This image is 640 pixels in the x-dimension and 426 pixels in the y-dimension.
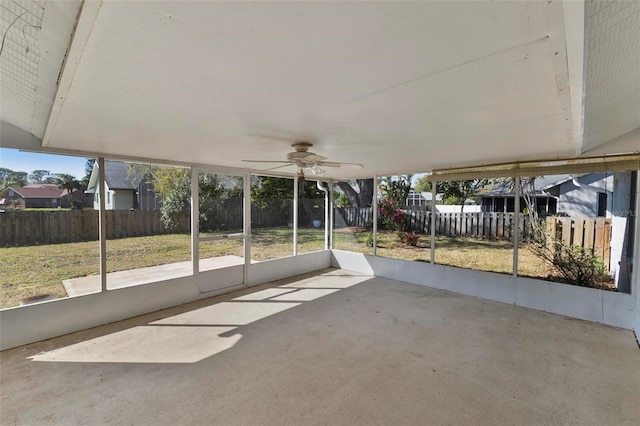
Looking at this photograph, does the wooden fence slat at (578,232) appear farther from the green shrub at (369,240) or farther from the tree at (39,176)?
the tree at (39,176)

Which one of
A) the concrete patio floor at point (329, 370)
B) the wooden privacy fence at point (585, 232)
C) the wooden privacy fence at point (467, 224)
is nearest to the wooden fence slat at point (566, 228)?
the wooden privacy fence at point (585, 232)

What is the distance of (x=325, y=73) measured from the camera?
4.46ft

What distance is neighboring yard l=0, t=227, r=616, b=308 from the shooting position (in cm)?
300

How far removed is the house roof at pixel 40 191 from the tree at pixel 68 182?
0.05 metres

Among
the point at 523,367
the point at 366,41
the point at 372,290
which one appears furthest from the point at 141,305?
the point at 523,367

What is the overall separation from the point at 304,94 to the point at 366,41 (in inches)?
23.4

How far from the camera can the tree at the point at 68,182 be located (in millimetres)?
3234

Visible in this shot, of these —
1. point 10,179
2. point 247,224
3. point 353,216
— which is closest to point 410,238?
point 353,216

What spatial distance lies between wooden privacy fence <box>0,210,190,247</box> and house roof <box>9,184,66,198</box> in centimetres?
19

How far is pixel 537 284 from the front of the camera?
4.00 m

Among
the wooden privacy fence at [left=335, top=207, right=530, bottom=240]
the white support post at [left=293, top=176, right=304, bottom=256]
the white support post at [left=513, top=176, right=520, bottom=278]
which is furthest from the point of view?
the white support post at [left=293, top=176, right=304, bottom=256]

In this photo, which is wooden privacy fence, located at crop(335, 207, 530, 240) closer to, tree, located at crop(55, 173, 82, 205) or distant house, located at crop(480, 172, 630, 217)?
distant house, located at crop(480, 172, 630, 217)

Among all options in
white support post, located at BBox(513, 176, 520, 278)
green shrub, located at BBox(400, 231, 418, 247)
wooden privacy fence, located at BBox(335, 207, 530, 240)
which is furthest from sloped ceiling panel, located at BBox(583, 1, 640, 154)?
green shrub, located at BBox(400, 231, 418, 247)

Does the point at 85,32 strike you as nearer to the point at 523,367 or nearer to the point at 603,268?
the point at 523,367
